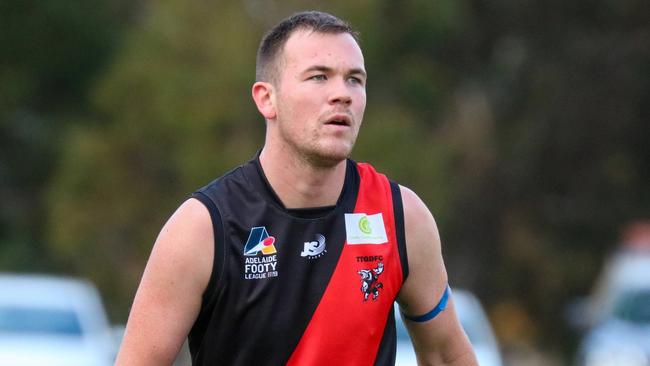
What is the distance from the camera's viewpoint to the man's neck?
5.27m

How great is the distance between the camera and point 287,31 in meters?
5.36

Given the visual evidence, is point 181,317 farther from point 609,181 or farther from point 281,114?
point 609,181

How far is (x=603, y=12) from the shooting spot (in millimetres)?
36625

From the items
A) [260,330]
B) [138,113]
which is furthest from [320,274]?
[138,113]

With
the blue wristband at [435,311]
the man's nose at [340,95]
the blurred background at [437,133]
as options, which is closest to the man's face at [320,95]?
the man's nose at [340,95]

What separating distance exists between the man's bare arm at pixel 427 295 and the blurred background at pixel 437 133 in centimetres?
2346

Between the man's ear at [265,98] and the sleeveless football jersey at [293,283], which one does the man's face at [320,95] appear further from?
the sleeveless football jersey at [293,283]

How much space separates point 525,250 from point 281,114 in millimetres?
31627

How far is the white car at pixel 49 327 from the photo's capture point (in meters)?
16.5

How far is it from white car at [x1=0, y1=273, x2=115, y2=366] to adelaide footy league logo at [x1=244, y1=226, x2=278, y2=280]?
11.5 metres

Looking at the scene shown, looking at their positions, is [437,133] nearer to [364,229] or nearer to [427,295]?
[427,295]

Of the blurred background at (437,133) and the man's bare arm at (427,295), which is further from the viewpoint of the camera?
the blurred background at (437,133)

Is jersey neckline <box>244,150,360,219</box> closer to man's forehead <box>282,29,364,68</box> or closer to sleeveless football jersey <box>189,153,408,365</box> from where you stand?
sleeveless football jersey <box>189,153,408,365</box>

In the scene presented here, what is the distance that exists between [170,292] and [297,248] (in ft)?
1.45
